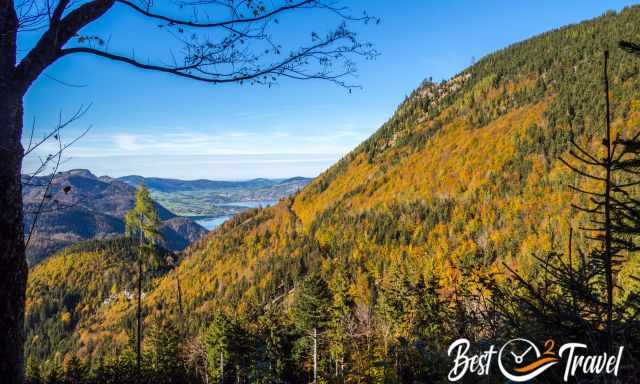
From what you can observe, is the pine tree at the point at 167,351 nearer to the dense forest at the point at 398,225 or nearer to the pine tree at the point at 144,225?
the dense forest at the point at 398,225

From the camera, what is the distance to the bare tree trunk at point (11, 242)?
2574 millimetres

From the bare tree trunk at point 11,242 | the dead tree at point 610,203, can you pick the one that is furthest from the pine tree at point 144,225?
the dead tree at point 610,203

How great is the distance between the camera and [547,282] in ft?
9.12

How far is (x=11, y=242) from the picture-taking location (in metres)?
2.65

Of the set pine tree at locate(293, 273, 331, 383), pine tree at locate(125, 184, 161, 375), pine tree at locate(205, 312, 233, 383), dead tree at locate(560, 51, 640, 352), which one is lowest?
pine tree at locate(205, 312, 233, 383)

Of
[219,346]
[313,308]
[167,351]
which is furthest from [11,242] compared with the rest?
[219,346]

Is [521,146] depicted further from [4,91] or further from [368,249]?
[4,91]

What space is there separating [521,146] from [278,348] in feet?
424

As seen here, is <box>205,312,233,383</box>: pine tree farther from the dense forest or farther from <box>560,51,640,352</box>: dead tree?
<box>560,51,640,352</box>: dead tree

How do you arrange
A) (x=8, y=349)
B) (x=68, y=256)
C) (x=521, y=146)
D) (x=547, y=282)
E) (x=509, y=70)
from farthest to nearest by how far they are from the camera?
(x=509, y=70)
(x=68, y=256)
(x=521, y=146)
(x=547, y=282)
(x=8, y=349)

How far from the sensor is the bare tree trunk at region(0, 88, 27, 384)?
8.45 ft

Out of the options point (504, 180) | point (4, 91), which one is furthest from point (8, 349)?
point (504, 180)

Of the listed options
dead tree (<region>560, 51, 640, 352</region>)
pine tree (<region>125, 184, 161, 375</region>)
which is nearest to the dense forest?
pine tree (<region>125, 184, 161, 375</region>)

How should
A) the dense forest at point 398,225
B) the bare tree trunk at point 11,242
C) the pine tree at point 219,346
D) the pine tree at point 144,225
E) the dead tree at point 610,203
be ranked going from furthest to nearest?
the dense forest at point 398,225 → the pine tree at point 219,346 → the pine tree at point 144,225 → the bare tree trunk at point 11,242 → the dead tree at point 610,203
